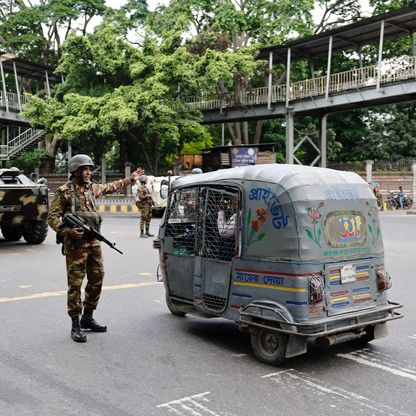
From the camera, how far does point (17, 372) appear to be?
4.73m

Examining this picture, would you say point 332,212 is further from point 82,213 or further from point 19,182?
point 19,182

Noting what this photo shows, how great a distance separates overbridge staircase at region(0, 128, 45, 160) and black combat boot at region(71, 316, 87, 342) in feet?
111

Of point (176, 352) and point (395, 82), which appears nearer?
point (176, 352)

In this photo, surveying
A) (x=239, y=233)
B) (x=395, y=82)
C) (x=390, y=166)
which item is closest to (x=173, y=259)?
(x=239, y=233)

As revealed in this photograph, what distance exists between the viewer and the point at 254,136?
4347cm

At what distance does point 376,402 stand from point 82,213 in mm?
3207

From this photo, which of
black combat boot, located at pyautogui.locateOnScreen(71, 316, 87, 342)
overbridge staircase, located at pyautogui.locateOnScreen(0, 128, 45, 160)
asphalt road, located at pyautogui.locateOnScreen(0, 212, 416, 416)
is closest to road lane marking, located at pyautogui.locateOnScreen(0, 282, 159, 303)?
asphalt road, located at pyautogui.locateOnScreen(0, 212, 416, 416)

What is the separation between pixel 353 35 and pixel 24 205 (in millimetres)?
22769

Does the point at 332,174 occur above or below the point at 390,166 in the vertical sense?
above

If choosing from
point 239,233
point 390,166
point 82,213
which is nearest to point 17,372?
point 82,213

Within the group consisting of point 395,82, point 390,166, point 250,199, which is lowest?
point 390,166

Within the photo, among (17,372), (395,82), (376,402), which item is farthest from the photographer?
(395,82)

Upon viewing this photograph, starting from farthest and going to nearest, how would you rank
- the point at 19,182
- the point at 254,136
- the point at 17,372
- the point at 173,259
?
1. the point at 254,136
2. the point at 19,182
3. the point at 173,259
4. the point at 17,372

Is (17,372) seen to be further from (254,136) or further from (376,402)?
(254,136)
